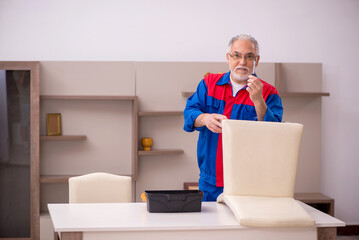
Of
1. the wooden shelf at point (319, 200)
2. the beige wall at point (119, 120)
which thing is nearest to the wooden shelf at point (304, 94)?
the beige wall at point (119, 120)

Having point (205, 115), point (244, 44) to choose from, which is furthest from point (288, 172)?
point (244, 44)

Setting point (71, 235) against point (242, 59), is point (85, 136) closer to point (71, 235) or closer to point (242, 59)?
point (242, 59)

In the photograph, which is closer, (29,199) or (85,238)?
(85,238)

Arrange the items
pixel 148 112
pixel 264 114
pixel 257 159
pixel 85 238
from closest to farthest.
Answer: pixel 85 238
pixel 257 159
pixel 264 114
pixel 148 112

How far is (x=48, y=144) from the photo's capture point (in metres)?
4.63

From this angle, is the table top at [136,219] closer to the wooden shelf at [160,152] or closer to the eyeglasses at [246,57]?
the eyeglasses at [246,57]

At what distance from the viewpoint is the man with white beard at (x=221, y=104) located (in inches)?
99.7

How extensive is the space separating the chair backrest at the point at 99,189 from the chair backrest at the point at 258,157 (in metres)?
1.15

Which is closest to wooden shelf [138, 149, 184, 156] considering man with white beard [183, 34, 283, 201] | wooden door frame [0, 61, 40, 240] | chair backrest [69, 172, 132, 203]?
wooden door frame [0, 61, 40, 240]

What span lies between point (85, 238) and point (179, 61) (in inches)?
123

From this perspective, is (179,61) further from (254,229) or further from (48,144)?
(254,229)

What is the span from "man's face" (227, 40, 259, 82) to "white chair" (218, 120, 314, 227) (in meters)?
0.45

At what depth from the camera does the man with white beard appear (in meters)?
2.53

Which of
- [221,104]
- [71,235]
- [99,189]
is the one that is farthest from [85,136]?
[71,235]
